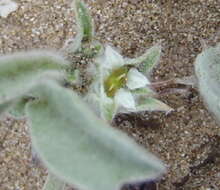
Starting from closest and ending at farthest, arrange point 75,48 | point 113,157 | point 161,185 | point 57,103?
point 113,157 < point 57,103 < point 75,48 < point 161,185

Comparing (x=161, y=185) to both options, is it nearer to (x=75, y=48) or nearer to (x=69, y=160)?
(x=75, y=48)

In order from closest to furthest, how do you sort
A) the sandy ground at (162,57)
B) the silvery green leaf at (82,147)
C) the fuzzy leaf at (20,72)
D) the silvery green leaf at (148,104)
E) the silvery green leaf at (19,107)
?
the silvery green leaf at (82,147) < the fuzzy leaf at (20,72) < the silvery green leaf at (19,107) < the silvery green leaf at (148,104) < the sandy ground at (162,57)

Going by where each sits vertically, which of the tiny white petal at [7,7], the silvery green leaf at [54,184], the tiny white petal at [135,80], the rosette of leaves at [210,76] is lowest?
the silvery green leaf at [54,184]

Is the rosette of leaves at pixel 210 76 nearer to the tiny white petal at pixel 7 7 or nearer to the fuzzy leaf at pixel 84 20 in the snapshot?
the fuzzy leaf at pixel 84 20

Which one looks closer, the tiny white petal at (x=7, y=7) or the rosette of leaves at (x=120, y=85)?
the rosette of leaves at (x=120, y=85)

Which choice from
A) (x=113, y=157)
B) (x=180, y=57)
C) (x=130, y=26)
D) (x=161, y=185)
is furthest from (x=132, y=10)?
(x=113, y=157)

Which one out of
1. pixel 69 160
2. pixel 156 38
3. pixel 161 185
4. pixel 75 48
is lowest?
pixel 161 185

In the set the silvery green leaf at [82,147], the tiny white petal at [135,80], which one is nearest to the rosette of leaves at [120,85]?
the tiny white petal at [135,80]
